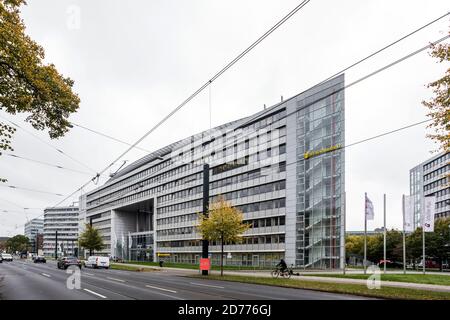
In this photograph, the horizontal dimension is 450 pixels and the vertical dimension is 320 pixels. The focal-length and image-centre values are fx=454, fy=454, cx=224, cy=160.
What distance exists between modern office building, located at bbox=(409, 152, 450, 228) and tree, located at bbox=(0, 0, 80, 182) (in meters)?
96.4

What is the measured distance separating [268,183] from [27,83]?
56526 millimetres

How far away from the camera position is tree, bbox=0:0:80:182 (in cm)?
1358

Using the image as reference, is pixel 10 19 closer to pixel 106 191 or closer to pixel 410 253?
pixel 410 253

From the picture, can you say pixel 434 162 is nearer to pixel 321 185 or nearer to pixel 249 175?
pixel 249 175

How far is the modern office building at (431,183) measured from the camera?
108 m

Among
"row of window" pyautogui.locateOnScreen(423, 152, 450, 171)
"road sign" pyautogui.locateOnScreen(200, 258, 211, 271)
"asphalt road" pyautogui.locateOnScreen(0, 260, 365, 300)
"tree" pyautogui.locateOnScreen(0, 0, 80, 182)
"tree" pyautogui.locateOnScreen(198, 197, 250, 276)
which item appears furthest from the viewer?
"row of window" pyautogui.locateOnScreen(423, 152, 450, 171)

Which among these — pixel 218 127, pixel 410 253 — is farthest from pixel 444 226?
pixel 218 127

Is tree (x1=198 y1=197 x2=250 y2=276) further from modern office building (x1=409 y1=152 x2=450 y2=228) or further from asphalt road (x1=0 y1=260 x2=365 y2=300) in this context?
modern office building (x1=409 y1=152 x2=450 y2=228)

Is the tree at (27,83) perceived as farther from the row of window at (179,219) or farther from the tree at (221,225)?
the row of window at (179,219)

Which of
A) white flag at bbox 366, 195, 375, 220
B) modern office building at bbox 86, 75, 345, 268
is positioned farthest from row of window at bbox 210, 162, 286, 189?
white flag at bbox 366, 195, 375, 220

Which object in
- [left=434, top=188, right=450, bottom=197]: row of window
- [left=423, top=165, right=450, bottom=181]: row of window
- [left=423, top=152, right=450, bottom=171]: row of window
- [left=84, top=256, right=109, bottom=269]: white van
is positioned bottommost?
[left=84, top=256, right=109, bottom=269]: white van
